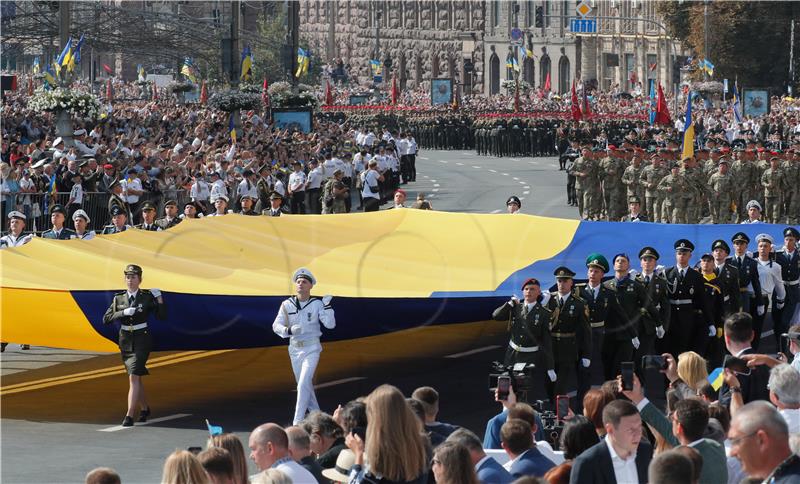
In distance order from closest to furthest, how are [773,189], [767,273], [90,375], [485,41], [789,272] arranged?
[767,273], [90,375], [789,272], [773,189], [485,41]

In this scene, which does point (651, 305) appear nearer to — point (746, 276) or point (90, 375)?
point (746, 276)

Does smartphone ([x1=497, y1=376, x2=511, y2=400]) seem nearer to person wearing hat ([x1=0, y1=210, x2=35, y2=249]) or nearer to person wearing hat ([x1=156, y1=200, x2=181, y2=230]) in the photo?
person wearing hat ([x1=0, y1=210, x2=35, y2=249])

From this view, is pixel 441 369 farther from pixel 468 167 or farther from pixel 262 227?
pixel 468 167

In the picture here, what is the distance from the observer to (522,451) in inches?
335

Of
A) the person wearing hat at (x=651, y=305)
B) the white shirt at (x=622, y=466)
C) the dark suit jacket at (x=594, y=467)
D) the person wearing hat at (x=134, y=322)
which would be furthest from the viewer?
the person wearing hat at (x=651, y=305)

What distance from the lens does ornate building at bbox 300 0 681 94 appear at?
102062 mm

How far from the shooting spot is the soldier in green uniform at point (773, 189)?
29734mm

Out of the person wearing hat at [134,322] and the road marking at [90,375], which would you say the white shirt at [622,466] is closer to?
the person wearing hat at [134,322]

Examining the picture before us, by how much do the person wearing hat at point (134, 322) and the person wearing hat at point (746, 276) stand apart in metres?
6.54

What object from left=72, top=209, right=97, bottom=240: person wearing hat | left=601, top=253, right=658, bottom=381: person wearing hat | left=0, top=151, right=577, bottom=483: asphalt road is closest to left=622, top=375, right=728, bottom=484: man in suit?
left=0, top=151, right=577, bottom=483: asphalt road

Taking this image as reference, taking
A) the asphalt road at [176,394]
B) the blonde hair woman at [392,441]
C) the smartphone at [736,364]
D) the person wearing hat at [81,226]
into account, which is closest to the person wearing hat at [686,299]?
the asphalt road at [176,394]

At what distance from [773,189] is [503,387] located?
20.4 meters

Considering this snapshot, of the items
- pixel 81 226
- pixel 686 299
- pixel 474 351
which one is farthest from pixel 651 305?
pixel 81 226

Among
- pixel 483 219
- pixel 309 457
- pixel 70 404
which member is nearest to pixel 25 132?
pixel 483 219
